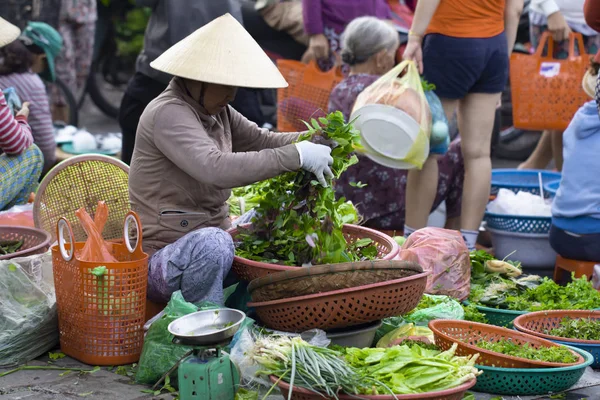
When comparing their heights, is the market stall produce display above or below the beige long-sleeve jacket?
below

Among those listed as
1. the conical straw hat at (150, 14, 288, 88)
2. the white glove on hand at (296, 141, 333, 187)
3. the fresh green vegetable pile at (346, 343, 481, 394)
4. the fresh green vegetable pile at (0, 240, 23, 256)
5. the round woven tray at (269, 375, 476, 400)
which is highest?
the conical straw hat at (150, 14, 288, 88)

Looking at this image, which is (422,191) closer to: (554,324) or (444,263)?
(444,263)

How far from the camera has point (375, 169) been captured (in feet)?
18.3

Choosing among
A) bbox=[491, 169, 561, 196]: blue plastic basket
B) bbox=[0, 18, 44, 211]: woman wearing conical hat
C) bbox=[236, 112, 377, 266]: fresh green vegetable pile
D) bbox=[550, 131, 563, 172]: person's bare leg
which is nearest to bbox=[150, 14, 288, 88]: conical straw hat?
bbox=[236, 112, 377, 266]: fresh green vegetable pile

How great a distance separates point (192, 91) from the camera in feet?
12.3

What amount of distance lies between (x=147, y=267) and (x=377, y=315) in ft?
2.94

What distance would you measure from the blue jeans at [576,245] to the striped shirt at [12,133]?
2.82 meters

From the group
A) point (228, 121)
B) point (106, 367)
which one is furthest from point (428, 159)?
point (106, 367)

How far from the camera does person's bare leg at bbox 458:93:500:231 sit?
5305 millimetres

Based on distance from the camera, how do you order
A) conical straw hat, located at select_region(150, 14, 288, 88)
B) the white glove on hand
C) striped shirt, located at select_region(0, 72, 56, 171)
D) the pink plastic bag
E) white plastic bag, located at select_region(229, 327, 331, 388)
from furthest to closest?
1. striped shirt, located at select_region(0, 72, 56, 171)
2. the pink plastic bag
3. conical straw hat, located at select_region(150, 14, 288, 88)
4. the white glove on hand
5. white plastic bag, located at select_region(229, 327, 331, 388)

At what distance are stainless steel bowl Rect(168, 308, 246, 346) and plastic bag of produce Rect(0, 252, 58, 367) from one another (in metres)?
0.84

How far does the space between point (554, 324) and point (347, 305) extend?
1113 mm

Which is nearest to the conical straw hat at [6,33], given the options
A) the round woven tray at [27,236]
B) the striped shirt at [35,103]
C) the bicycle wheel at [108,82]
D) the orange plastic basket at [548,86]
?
the round woven tray at [27,236]

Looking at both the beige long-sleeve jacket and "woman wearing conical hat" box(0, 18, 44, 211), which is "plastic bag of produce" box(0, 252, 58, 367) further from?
"woman wearing conical hat" box(0, 18, 44, 211)
